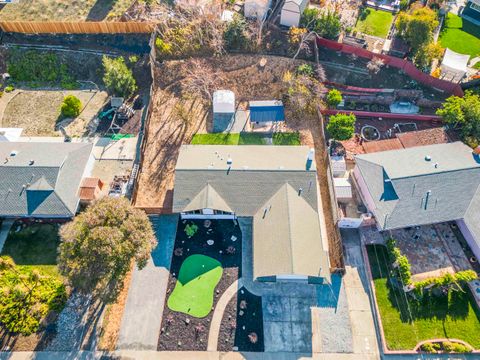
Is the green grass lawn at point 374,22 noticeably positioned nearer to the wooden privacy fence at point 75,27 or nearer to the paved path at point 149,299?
the wooden privacy fence at point 75,27

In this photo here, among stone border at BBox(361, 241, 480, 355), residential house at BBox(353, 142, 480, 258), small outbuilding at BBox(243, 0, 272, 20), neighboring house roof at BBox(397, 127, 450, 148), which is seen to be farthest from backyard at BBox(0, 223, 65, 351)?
neighboring house roof at BBox(397, 127, 450, 148)

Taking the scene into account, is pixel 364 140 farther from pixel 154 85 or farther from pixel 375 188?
pixel 154 85

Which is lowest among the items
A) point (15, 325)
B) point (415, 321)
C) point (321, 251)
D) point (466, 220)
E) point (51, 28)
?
point (15, 325)

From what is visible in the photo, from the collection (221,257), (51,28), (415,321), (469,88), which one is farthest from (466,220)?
(51,28)

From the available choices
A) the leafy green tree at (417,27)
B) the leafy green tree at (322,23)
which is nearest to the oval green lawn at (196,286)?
the leafy green tree at (322,23)

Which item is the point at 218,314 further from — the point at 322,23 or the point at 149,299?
the point at 322,23
